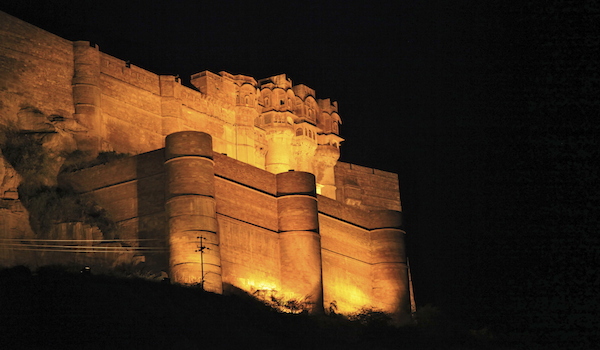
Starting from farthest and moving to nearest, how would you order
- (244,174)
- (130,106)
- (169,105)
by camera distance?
(169,105) < (130,106) < (244,174)

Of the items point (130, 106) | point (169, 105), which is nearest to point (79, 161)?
point (130, 106)

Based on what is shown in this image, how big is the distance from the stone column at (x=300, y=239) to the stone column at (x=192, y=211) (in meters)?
4.27

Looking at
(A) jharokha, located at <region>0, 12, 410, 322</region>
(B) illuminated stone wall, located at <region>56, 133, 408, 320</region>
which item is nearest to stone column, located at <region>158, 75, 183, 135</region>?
(A) jharokha, located at <region>0, 12, 410, 322</region>

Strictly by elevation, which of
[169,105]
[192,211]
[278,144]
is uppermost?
[169,105]

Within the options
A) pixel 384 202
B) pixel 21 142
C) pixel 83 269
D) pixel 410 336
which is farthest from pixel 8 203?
pixel 384 202

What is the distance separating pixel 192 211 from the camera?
42.8 m

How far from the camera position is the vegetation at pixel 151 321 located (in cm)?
3125

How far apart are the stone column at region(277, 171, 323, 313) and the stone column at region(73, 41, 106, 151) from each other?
775 centimetres

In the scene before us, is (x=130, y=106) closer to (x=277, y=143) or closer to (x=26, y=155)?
(x=26, y=155)

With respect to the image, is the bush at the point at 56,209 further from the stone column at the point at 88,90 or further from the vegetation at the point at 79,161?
the stone column at the point at 88,90

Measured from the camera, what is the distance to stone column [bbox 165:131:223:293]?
42000 millimetres

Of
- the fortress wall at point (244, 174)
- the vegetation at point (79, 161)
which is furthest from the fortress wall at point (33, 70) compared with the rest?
the fortress wall at point (244, 174)

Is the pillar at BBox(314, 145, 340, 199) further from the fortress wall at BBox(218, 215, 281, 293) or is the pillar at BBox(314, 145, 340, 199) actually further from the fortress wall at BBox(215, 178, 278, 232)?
the fortress wall at BBox(218, 215, 281, 293)

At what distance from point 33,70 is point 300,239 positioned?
12348 mm
